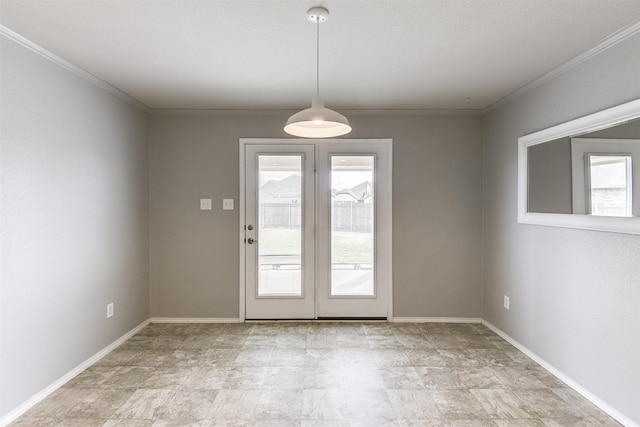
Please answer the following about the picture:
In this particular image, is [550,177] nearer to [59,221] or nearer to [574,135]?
[574,135]

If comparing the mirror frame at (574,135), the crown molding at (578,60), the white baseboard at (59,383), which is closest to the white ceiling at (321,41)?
the crown molding at (578,60)

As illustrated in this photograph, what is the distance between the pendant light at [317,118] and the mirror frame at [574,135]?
165 cm

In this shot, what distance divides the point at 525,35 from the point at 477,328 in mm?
2887

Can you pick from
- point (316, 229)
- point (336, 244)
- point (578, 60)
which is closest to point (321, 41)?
point (578, 60)

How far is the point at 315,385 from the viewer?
8.87 ft

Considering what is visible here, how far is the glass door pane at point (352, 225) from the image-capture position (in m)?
4.18

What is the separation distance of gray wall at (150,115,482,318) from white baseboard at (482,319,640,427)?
0.79m

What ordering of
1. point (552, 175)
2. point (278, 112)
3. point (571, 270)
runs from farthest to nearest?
1. point (278, 112)
2. point (552, 175)
3. point (571, 270)

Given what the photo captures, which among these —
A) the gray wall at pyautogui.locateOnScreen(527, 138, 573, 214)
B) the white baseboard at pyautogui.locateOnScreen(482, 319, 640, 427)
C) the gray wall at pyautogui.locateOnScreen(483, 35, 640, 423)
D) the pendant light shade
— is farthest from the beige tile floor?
the pendant light shade

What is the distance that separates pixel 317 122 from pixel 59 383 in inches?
102

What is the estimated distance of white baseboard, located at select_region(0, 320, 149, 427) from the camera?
2279mm

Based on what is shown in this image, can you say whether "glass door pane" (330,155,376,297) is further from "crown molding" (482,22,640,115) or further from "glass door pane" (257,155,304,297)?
"crown molding" (482,22,640,115)

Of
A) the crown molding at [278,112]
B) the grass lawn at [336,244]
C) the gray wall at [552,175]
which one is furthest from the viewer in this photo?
the grass lawn at [336,244]

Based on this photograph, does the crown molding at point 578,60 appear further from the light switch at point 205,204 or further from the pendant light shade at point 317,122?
the light switch at point 205,204
